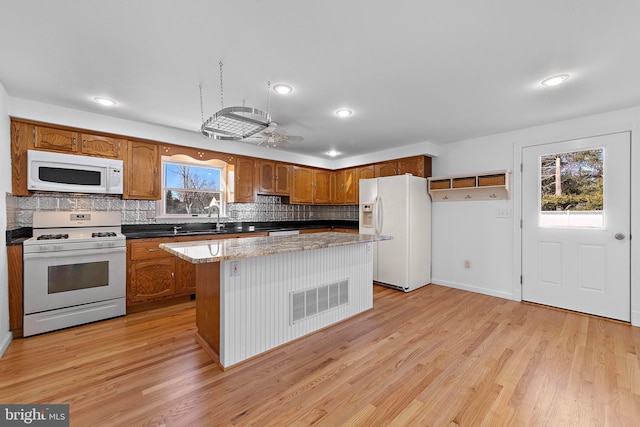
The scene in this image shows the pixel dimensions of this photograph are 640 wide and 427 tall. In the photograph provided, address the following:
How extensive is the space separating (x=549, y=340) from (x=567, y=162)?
6.96ft

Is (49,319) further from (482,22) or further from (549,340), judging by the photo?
(549,340)

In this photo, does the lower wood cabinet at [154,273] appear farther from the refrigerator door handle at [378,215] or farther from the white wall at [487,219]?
the white wall at [487,219]

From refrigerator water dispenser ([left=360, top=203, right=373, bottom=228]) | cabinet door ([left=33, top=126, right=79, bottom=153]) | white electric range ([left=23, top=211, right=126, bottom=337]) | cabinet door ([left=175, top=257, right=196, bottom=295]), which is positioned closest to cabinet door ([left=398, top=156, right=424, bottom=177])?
refrigerator water dispenser ([left=360, top=203, right=373, bottom=228])

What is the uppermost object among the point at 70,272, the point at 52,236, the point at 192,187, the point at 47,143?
the point at 47,143

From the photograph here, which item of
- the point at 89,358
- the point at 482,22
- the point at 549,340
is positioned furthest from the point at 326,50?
the point at 549,340

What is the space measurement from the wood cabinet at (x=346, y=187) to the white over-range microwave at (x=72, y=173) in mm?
3596

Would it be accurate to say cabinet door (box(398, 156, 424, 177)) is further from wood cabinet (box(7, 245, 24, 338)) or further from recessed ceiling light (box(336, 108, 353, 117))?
wood cabinet (box(7, 245, 24, 338))

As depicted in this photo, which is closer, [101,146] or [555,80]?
[555,80]

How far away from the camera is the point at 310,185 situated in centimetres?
546

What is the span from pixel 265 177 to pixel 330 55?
2999 millimetres

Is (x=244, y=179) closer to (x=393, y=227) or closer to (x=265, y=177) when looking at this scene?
(x=265, y=177)

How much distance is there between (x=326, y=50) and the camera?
1.95m

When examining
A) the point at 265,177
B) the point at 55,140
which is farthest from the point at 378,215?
the point at 55,140

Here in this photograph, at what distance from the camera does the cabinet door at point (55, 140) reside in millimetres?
2928
